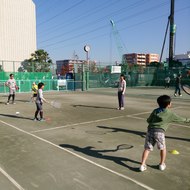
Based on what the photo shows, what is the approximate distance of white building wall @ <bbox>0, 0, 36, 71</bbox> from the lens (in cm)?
4934

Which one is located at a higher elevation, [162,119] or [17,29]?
[17,29]

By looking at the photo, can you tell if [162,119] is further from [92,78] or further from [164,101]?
[92,78]

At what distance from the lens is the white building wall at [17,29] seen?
162 ft

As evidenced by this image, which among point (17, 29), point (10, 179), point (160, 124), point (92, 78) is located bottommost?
point (10, 179)

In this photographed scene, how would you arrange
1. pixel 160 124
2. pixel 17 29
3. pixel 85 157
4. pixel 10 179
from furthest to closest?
pixel 17 29
pixel 85 157
pixel 160 124
pixel 10 179

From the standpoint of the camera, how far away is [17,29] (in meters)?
51.6

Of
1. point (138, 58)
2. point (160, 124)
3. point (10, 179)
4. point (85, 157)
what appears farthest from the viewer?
point (138, 58)

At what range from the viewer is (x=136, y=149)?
21.1 ft

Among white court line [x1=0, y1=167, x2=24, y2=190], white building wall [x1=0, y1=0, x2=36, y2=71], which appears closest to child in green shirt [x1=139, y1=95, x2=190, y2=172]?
white court line [x1=0, y1=167, x2=24, y2=190]

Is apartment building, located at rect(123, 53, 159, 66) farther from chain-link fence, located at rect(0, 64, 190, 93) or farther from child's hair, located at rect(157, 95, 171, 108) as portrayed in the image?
child's hair, located at rect(157, 95, 171, 108)

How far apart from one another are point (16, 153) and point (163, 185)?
352cm

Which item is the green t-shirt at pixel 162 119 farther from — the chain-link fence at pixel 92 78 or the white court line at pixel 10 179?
the chain-link fence at pixel 92 78

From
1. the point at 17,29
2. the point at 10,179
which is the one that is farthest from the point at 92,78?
the point at 10,179

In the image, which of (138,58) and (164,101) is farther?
(138,58)
